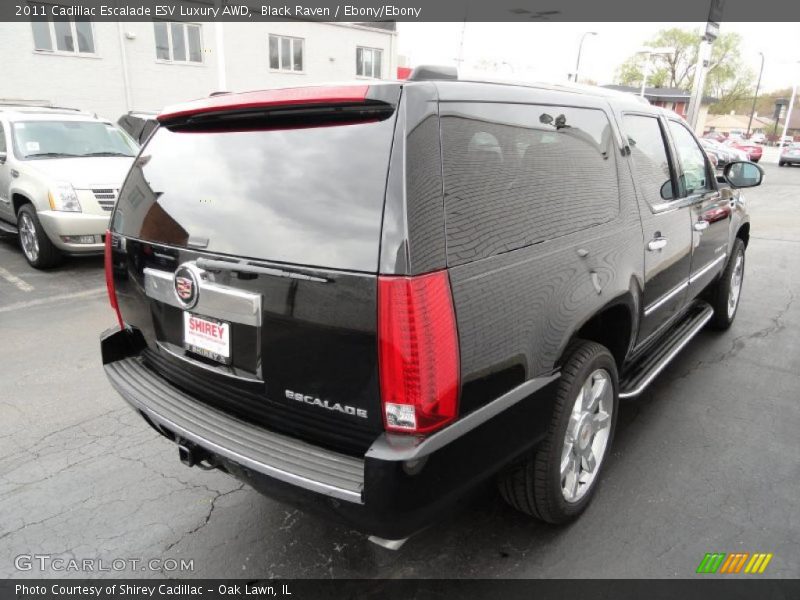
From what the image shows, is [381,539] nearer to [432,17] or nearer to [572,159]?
[572,159]

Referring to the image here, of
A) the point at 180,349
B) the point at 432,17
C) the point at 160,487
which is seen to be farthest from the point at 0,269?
the point at 432,17

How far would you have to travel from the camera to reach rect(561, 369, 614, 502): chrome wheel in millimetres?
2459

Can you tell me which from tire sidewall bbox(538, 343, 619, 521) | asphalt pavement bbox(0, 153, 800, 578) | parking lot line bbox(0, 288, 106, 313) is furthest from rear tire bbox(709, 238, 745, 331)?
parking lot line bbox(0, 288, 106, 313)

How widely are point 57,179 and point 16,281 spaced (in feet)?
4.16

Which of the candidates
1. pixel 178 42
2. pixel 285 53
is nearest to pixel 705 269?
pixel 178 42

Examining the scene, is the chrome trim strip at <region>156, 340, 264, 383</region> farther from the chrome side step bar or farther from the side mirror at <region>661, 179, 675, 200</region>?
→ the side mirror at <region>661, 179, 675, 200</region>

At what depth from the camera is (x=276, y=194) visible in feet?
6.39

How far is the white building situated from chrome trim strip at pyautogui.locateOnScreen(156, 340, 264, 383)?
14.0m

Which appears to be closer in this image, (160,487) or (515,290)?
(515,290)

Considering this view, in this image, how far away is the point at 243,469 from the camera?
77.3 inches

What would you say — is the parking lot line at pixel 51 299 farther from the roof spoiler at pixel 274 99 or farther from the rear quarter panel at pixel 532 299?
the rear quarter panel at pixel 532 299

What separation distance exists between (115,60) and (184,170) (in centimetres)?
2134

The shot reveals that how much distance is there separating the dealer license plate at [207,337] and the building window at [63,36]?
69.4ft

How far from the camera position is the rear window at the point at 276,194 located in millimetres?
1756
